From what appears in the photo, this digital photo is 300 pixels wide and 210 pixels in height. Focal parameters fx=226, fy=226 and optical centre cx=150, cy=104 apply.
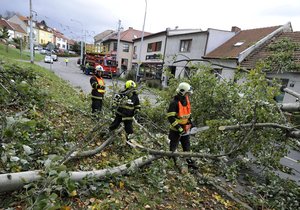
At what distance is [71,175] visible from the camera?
111 inches

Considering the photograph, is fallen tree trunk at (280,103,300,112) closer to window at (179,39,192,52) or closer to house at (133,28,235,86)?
house at (133,28,235,86)

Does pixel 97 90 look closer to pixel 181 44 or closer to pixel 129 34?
pixel 181 44

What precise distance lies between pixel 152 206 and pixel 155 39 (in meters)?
25.8

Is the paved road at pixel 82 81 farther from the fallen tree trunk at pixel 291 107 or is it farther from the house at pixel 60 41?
the house at pixel 60 41

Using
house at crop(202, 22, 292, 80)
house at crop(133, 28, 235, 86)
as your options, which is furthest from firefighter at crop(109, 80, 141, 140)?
house at crop(202, 22, 292, 80)

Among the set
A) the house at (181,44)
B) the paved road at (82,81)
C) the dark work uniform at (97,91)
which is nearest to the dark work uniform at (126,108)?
the paved road at (82,81)

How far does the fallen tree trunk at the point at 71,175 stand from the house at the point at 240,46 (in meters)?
12.6

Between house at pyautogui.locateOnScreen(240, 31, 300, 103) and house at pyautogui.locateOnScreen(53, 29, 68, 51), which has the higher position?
house at pyautogui.locateOnScreen(53, 29, 68, 51)

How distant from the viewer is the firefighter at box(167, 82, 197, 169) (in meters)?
4.57

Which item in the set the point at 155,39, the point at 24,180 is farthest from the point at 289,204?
the point at 155,39


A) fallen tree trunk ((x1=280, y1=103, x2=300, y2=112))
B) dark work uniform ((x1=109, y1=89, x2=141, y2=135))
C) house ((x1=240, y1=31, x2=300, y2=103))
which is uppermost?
house ((x1=240, y1=31, x2=300, y2=103))

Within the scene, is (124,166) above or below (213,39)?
below

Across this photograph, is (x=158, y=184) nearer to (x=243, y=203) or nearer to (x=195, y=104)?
(x=243, y=203)

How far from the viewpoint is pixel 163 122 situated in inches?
284
